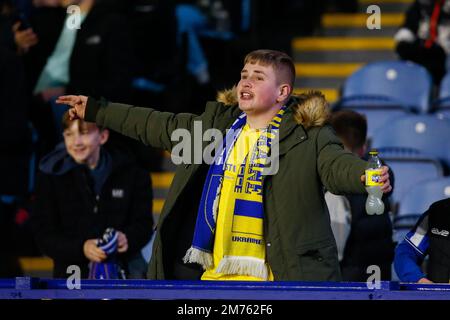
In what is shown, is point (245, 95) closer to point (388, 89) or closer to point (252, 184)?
point (252, 184)

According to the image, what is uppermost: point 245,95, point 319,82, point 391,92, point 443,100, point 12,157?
point 319,82

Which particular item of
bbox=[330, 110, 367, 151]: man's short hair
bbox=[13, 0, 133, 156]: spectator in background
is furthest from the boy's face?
bbox=[13, 0, 133, 156]: spectator in background

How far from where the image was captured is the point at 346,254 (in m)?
6.05

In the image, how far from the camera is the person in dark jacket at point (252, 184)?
4719 mm

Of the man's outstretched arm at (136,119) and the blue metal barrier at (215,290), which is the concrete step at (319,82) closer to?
the man's outstretched arm at (136,119)

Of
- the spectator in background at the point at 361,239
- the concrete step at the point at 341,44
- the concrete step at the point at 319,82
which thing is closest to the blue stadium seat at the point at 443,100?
the concrete step at the point at 319,82

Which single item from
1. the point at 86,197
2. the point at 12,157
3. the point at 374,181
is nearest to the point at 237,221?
the point at 374,181

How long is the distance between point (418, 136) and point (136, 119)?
335cm

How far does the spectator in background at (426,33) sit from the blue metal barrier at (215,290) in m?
5.20

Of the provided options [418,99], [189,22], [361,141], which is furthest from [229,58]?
[361,141]

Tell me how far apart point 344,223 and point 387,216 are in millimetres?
218

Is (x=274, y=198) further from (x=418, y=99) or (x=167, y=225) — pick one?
(x=418, y=99)

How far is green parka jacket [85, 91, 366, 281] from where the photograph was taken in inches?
185

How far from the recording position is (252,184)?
4.76m
